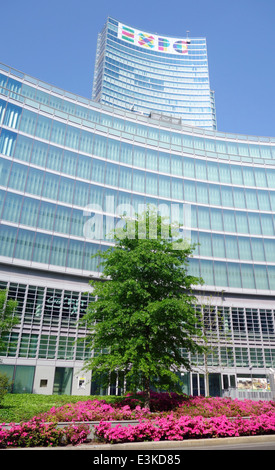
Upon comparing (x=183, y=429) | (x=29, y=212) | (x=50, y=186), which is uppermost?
(x=50, y=186)

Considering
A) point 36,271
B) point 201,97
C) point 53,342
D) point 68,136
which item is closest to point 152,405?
point 53,342

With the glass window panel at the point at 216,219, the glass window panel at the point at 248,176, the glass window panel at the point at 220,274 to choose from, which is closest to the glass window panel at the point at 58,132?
the glass window panel at the point at 216,219

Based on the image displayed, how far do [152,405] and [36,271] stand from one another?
21453 mm

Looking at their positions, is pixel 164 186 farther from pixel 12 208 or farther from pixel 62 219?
pixel 12 208

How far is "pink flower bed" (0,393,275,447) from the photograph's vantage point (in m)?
11.0

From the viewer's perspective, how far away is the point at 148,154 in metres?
46.8

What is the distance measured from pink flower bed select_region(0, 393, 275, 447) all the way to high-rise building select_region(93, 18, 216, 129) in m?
147

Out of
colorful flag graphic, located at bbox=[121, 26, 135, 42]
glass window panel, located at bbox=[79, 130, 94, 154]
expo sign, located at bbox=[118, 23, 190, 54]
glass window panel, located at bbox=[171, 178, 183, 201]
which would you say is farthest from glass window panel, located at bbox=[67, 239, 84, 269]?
colorful flag graphic, located at bbox=[121, 26, 135, 42]

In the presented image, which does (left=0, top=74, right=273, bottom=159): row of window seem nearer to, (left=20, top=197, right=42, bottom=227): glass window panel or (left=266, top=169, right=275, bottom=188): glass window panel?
(left=266, top=169, right=275, bottom=188): glass window panel

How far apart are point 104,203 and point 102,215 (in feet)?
5.49

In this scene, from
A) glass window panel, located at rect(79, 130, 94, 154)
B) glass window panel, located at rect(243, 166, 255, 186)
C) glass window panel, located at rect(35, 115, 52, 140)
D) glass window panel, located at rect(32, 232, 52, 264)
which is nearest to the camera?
glass window panel, located at rect(32, 232, 52, 264)

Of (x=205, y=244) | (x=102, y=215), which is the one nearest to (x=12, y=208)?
(x=102, y=215)

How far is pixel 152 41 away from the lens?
598 ft

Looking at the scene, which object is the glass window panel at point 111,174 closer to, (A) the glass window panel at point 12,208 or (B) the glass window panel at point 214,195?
(A) the glass window panel at point 12,208
